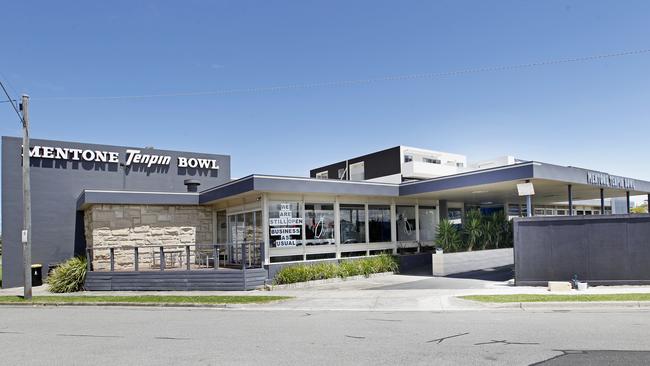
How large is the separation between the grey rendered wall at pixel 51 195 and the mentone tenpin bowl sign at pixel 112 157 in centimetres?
22

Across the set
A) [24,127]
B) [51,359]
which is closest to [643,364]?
[51,359]

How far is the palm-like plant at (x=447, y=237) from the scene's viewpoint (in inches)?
835

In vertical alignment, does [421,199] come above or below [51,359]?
above

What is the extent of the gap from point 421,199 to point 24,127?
1690 cm

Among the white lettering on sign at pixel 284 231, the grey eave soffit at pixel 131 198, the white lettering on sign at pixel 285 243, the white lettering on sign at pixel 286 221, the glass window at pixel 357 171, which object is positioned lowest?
the white lettering on sign at pixel 285 243

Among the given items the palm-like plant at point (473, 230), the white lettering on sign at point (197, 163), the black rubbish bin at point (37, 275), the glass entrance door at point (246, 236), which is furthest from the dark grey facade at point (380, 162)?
the black rubbish bin at point (37, 275)

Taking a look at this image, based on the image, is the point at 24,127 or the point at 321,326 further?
the point at 24,127

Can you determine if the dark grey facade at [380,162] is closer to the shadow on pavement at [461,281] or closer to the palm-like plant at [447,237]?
the palm-like plant at [447,237]

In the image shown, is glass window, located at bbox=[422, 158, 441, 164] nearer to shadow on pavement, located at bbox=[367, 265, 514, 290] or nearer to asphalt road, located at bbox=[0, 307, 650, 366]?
shadow on pavement, located at bbox=[367, 265, 514, 290]

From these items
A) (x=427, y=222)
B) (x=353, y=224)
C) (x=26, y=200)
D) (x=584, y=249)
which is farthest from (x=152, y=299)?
(x=427, y=222)

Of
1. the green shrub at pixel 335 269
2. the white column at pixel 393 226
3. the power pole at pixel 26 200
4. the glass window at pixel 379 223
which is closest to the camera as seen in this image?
the power pole at pixel 26 200

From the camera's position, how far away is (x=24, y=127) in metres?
17.0

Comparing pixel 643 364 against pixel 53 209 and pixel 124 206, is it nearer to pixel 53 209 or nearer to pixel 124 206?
pixel 124 206

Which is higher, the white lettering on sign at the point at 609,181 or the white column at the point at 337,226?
the white lettering on sign at the point at 609,181
